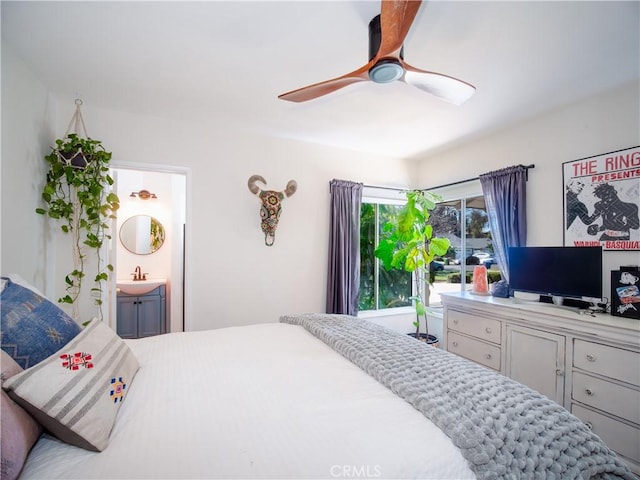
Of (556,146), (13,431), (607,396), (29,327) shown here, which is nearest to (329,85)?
(29,327)

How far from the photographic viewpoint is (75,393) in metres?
0.82

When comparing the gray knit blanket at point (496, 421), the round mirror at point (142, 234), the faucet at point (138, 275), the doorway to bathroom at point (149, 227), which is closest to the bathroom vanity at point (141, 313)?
the doorway to bathroom at point (149, 227)

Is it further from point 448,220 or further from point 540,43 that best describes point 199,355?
point 448,220

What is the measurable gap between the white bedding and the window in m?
2.64

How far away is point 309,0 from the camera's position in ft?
4.60

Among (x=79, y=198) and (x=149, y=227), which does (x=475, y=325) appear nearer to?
(x=79, y=198)

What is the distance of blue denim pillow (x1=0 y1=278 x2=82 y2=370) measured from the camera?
0.87 metres

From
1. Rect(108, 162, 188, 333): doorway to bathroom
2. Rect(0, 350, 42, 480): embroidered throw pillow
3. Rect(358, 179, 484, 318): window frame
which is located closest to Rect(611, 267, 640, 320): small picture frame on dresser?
Rect(358, 179, 484, 318): window frame

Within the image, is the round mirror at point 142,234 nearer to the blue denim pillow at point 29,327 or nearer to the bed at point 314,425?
the bed at point 314,425

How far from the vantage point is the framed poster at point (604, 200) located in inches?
80.8

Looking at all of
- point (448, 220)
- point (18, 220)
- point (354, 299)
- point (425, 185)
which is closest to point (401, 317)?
point (354, 299)

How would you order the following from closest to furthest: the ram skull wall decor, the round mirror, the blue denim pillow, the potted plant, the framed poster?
the blue denim pillow < the framed poster < the ram skull wall decor < the potted plant < the round mirror

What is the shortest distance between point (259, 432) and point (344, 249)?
2622 mm

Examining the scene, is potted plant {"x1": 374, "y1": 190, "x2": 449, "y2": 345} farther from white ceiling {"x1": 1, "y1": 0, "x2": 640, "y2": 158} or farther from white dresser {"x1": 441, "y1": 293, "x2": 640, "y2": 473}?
white ceiling {"x1": 1, "y1": 0, "x2": 640, "y2": 158}
